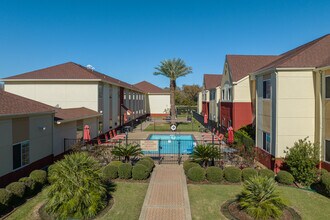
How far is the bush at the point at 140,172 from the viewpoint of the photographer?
1473cm

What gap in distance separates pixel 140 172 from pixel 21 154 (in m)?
6.55

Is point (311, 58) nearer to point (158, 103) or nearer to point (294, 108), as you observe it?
point (294, 108)

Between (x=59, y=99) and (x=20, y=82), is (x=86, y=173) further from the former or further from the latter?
(x=20, y=82)

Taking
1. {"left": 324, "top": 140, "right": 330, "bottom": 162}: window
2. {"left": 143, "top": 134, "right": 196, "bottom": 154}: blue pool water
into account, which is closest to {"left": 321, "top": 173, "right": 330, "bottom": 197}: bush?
{"left": 324, "top": 140, "right": 330, "bottom": 162}: window

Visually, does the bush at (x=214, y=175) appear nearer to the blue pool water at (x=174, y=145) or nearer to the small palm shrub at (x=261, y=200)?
the small palm shrub at (x=261, y=200)

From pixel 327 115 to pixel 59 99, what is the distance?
24515 millimetres

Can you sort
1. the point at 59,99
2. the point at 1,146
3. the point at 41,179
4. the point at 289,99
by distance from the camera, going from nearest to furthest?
the point at 1,146 → the point at 41,179 → the point at 289,99 → the point at 59,99

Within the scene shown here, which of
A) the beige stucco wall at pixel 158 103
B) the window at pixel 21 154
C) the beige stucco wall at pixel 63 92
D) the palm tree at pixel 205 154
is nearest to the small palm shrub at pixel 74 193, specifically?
the window at pixel 21 154

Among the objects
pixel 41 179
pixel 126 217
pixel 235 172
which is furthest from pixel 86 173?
pixel 235 172

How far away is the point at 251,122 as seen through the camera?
93.8 ft

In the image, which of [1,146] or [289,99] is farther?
[289,99]

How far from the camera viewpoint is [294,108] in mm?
16641

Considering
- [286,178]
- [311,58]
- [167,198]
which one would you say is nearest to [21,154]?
[167,198]

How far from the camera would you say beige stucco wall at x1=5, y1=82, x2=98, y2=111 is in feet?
90.2
